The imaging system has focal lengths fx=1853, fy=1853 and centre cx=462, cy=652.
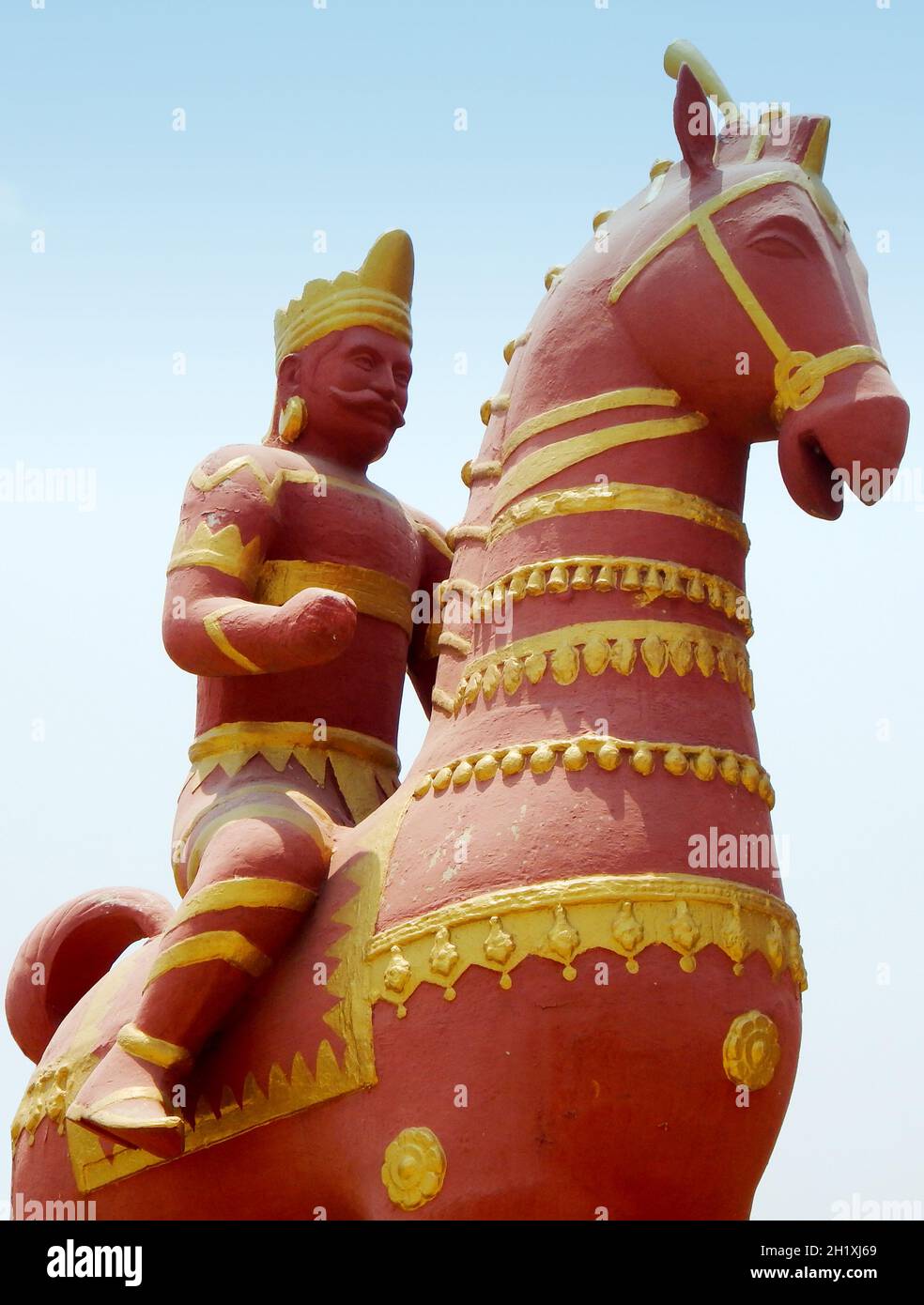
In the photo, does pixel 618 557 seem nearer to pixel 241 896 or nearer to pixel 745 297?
pixel 745 297

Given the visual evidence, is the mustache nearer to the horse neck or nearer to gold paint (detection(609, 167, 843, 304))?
the horse neck

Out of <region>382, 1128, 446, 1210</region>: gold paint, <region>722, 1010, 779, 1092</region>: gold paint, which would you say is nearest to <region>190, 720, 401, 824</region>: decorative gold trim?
<region>382, 1128, 446, 1210</region>: gold paint

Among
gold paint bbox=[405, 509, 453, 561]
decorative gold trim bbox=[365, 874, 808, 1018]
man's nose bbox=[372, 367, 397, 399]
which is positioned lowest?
decorative gold trim bbox=[365, 874, 808, 1018]

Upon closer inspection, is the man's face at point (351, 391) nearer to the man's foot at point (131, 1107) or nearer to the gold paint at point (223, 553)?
the gold paint at point (223, 553)

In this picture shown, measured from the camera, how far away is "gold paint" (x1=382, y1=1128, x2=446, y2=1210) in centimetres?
466

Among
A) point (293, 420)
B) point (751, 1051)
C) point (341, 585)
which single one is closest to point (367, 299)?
point (293, 420)

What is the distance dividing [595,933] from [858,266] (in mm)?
2188

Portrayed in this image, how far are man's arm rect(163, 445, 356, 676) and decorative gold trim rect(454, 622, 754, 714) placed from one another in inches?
19.2

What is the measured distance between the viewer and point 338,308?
20.4ft

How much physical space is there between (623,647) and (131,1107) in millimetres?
1814

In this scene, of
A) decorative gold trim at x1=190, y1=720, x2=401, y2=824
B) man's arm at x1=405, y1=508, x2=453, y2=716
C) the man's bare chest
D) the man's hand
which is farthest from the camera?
man's arm at x1=405, y1=508, x2=453, y2=716

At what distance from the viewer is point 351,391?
20.4 feet
